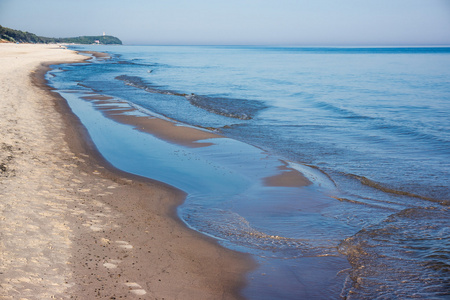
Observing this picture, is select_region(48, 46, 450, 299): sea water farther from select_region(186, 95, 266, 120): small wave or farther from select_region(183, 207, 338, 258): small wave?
select_region(186, 95, 266, 120): small wave

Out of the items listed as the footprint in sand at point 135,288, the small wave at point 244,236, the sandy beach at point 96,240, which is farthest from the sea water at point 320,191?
the footprint in sand at point 135,288

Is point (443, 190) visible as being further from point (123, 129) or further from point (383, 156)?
point (123, 129)

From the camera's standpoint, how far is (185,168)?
381 inches

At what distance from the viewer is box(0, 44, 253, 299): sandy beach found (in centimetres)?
434

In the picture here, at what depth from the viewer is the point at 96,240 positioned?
5414 millimetres

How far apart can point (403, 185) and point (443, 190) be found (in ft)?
2.65

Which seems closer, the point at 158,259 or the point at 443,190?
the point at 158,259

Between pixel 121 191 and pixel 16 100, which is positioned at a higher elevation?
pixel 16 100

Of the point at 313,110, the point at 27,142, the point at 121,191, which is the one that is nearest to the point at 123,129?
the point at 27,142

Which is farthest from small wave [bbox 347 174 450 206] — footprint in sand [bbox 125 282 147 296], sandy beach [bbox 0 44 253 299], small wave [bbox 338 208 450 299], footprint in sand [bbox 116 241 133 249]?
footprint in sand [bbox 125 282 147 296]

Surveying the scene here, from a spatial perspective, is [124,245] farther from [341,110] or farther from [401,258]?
[341,110]

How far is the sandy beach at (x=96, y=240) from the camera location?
434cm

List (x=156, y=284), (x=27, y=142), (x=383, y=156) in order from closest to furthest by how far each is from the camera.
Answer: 1. (x=156, y=284)
2. (x=27, y=142)
3. (x=383, y=156)

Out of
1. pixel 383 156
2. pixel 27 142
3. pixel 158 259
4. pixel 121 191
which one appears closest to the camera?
pixel 158 259
